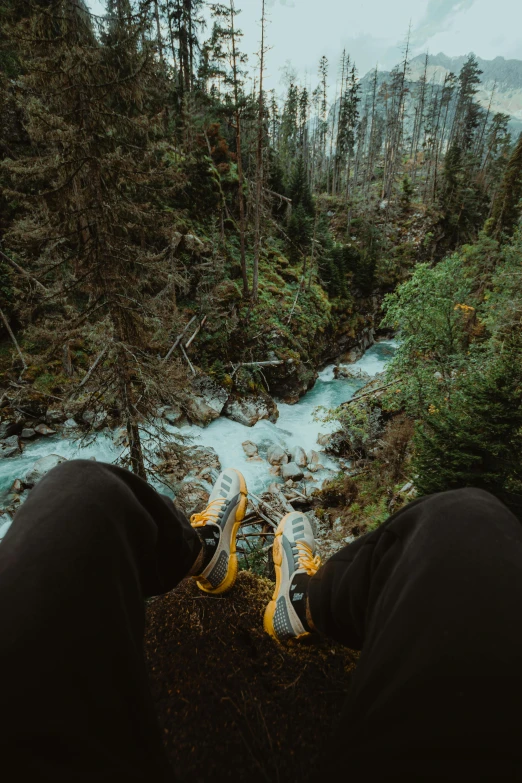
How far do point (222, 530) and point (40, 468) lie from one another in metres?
6.98

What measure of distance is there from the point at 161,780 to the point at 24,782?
1.37 ft

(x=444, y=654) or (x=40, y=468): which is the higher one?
(x=444, y=654)

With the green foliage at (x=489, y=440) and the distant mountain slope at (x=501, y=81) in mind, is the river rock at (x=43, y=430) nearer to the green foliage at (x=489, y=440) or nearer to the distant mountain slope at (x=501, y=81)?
the green foliage at (x=489, y=440)

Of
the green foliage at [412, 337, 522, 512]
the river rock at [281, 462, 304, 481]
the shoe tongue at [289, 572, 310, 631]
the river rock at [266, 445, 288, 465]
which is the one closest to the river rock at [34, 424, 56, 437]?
the river rock at [266, 445, 288, 465]

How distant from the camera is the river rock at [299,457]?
9701mm

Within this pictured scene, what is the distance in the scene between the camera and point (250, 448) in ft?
33.5

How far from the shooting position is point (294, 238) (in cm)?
2014

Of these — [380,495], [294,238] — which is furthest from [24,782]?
[294,238]

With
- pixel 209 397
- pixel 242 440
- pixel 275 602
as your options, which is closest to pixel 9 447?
pixel 209 397

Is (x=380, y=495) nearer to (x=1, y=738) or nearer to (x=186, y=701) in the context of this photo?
(x=186, y=701)

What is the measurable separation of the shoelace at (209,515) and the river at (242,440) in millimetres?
3475

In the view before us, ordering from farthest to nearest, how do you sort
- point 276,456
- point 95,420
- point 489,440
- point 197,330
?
point 197,330
point 276,456
point 95,420
point 489,440

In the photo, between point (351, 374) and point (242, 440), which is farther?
point (351, 374)

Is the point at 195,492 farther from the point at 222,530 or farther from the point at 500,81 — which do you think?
the point at 500,81
